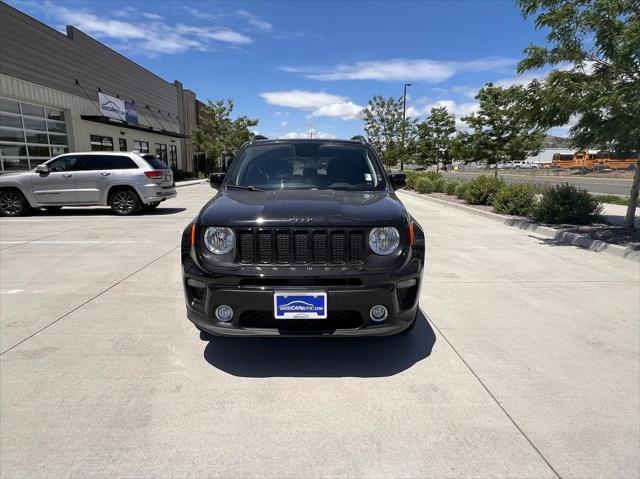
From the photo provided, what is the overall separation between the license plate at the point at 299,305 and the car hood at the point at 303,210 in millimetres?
512

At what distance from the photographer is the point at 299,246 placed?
2.93 meters

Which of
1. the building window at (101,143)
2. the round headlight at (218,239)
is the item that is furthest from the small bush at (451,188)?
the building window at (101,143)

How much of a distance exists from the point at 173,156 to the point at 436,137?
76.6ft

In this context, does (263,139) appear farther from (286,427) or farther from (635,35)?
(635,35)

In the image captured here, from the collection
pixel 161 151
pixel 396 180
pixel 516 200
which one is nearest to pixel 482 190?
pixel 516 200

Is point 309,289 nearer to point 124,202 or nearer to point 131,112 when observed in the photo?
point 124,202

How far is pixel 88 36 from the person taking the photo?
22.0 m

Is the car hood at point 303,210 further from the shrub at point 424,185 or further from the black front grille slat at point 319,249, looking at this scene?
the shrub at point 424,185

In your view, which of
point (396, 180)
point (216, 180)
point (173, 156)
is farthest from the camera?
point (173, 156)

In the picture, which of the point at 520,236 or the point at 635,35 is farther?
A: the point at 520,236

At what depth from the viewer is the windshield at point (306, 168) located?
4055mm

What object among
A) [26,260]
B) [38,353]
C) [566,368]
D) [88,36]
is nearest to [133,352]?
[38,353]

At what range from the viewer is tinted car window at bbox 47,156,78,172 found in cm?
1161

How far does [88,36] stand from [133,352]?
80.6 ft
